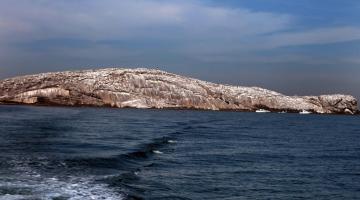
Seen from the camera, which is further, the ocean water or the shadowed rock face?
the shadowed rock face

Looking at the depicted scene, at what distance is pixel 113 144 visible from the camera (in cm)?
4356

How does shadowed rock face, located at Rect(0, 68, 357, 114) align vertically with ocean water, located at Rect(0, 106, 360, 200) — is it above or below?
above

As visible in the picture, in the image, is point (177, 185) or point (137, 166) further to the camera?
point (137, 166)

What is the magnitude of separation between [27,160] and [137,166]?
646 centimetres

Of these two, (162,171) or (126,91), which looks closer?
(162,171)

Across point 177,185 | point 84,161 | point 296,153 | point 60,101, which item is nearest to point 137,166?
point 84,161

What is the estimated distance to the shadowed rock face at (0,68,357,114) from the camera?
544 feet

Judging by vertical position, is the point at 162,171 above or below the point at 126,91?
below

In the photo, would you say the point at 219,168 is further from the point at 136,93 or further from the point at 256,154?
the point at 136,93

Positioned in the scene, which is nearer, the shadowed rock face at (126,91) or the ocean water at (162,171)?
the ocean water at (162,171)

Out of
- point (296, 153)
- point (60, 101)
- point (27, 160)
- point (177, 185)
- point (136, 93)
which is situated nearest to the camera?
point (177, 185)

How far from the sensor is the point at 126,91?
→ 17088cm

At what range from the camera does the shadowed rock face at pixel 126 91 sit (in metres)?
166

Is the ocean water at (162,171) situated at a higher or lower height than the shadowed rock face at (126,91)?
lower
